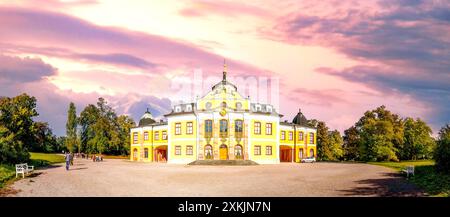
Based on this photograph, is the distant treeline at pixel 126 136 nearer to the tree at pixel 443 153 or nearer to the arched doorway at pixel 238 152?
the tree at pixel 443 153

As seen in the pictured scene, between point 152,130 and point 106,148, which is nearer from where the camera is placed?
point 152,130

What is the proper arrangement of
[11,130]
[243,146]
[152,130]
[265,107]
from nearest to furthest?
[11,130] < [243,146] < [265,107] < [152,130]

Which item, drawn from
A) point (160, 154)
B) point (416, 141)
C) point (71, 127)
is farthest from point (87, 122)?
point (416, 141)

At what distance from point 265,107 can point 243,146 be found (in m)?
7.06

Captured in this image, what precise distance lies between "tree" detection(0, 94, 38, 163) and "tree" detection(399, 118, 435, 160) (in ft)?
169

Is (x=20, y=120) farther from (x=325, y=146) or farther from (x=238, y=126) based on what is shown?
(x=325, y=146)

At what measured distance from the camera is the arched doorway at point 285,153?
59.4 m

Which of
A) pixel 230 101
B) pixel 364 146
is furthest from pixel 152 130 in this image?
pixel 364 146

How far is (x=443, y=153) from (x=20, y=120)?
3335 cm

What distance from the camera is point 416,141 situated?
203 feet

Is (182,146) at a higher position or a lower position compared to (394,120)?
lower
